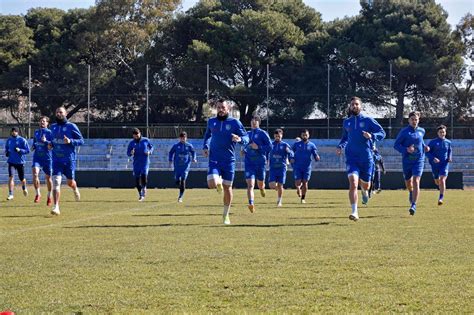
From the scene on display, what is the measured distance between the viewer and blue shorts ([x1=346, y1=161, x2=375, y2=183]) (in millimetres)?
16438

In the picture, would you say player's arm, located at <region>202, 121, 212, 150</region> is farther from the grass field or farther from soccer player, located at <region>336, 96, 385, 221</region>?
soccer player, located at <region>336, 96, 385, 221</region>

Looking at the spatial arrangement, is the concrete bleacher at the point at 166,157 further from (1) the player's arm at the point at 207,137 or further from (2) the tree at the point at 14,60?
(1) the player's arm at the point at 207,137

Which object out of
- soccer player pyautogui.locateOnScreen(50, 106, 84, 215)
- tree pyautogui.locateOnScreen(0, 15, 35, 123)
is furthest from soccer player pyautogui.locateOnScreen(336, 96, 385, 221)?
tree pyautogui.locateOnScreen(0, 15, 35, 123)

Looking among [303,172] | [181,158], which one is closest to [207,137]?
[303,172]

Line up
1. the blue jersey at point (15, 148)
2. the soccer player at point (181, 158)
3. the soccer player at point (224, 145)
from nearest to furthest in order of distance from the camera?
the soccer player at point (224, 145) → the blue jersey at point (15, 148) → the soccer player at point (181, 158)

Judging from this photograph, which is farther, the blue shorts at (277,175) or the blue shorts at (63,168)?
the blue shorts at (277,175)

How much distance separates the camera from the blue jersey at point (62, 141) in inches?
749

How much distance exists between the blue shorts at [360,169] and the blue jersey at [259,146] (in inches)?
185

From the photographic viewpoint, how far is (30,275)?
28.8 ft

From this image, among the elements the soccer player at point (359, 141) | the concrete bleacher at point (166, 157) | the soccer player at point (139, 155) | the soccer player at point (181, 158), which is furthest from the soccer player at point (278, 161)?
the concrete bleacher at point (166, 157)

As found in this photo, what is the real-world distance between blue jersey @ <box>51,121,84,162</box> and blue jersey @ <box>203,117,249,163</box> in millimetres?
4086

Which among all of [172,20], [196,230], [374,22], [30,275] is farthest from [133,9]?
[30,275]

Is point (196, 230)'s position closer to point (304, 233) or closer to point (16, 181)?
point (304, 233)

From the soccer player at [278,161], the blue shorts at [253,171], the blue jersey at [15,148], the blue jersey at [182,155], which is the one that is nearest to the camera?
the blue shorts at [253,171]
